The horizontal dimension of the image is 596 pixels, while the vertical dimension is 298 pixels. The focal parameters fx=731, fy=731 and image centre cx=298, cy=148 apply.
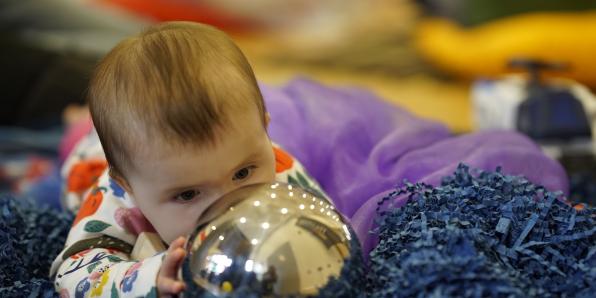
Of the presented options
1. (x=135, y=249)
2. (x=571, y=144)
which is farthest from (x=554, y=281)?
(x=571, y=144)

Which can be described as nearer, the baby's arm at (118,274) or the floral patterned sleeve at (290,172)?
the baby's arm at (118,274)

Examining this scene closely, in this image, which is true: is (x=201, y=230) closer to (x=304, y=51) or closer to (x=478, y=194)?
(x=478, y=194)

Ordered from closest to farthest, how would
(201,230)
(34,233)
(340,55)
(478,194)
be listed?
(201,230) → (478,194) → (34,233) → (340,55)

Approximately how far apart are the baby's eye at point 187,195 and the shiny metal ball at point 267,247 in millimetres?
56

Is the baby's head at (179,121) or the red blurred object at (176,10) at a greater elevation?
the baby's head at (179,121)

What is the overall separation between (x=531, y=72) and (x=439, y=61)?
902 millimetres

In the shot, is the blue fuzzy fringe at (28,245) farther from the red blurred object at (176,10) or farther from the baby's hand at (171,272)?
the red blurred object at (176,10)

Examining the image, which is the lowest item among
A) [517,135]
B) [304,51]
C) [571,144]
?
[304,51]

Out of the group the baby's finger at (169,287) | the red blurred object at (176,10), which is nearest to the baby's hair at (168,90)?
the baby's finger at (169,287)

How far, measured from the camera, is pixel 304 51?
2.97m

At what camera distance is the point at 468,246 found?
65 centimetres

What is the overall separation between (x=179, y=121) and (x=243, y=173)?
92 mm

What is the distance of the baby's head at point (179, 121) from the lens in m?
0.66

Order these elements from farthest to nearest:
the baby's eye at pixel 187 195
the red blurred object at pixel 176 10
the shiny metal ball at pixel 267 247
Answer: the red blurred object at pixel 176 10
the baby's eye at pixel 187 195
the shiny metal ball at pixel 267 247
